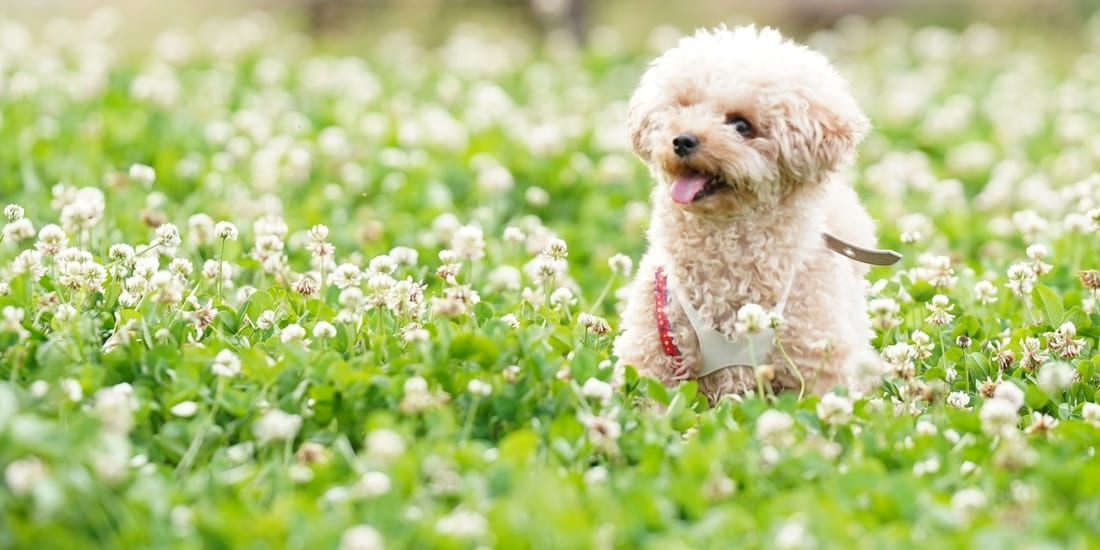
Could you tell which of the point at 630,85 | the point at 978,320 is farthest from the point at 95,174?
the point at 630,85

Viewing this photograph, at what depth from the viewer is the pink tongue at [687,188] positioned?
381cm

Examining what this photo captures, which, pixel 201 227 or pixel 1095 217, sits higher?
pixel 201 227

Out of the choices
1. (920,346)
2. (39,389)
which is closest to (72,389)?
(39,389)

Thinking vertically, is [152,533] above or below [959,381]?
above

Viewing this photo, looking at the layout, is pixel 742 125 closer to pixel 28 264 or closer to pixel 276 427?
pixel 276 427

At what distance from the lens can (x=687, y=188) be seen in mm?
3832

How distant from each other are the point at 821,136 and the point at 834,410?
781 mm

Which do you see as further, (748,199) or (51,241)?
(51,241)

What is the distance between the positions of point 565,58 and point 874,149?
348cm

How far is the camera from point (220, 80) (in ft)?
31.7

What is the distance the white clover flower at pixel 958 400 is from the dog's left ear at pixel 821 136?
67cm

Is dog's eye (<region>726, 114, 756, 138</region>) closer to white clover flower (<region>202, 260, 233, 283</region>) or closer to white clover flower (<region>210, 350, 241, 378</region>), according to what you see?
white clover flower (<region>210, 350, 241, 378</region>)

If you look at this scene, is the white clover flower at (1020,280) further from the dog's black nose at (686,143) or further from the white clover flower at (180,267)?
the white clover flower at (180,267)

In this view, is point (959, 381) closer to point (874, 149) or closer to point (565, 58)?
point (874, 149)
